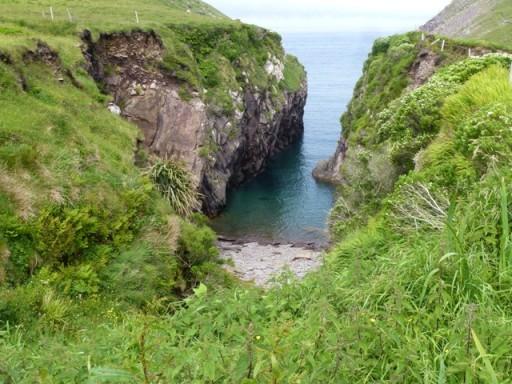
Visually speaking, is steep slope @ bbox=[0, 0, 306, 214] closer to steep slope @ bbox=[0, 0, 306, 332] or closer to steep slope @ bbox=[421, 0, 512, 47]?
steep slope @ bbox=[0, 0, 306, 332]

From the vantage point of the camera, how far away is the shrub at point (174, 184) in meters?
27.6

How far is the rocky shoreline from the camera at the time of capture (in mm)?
31797

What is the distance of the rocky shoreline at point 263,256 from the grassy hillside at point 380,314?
19068 millimetres

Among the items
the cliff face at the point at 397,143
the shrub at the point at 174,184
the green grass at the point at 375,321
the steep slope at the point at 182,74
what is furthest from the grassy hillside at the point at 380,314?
the steep slope at the point at 182,74

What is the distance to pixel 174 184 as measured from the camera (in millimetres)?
28281

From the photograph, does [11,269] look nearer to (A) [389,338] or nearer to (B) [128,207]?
(B) [128,207]

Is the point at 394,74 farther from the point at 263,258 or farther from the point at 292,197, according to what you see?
the point at 263,258

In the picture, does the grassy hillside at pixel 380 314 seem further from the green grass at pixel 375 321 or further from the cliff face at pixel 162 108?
the cliff face at pixel 162 108

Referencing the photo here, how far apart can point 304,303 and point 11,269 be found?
10989 mm

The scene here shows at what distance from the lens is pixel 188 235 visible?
2194 cm

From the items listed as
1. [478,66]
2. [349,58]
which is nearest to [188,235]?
[478,66]

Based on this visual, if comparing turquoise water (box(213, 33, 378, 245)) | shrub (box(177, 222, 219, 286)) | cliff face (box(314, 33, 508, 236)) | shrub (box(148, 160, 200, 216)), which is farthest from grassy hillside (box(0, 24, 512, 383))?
turquoise water (box(213, 33, 378, 245))

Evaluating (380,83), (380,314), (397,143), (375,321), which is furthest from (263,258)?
(375,321)

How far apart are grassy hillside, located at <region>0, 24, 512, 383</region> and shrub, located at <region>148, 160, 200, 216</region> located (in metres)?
14.4
